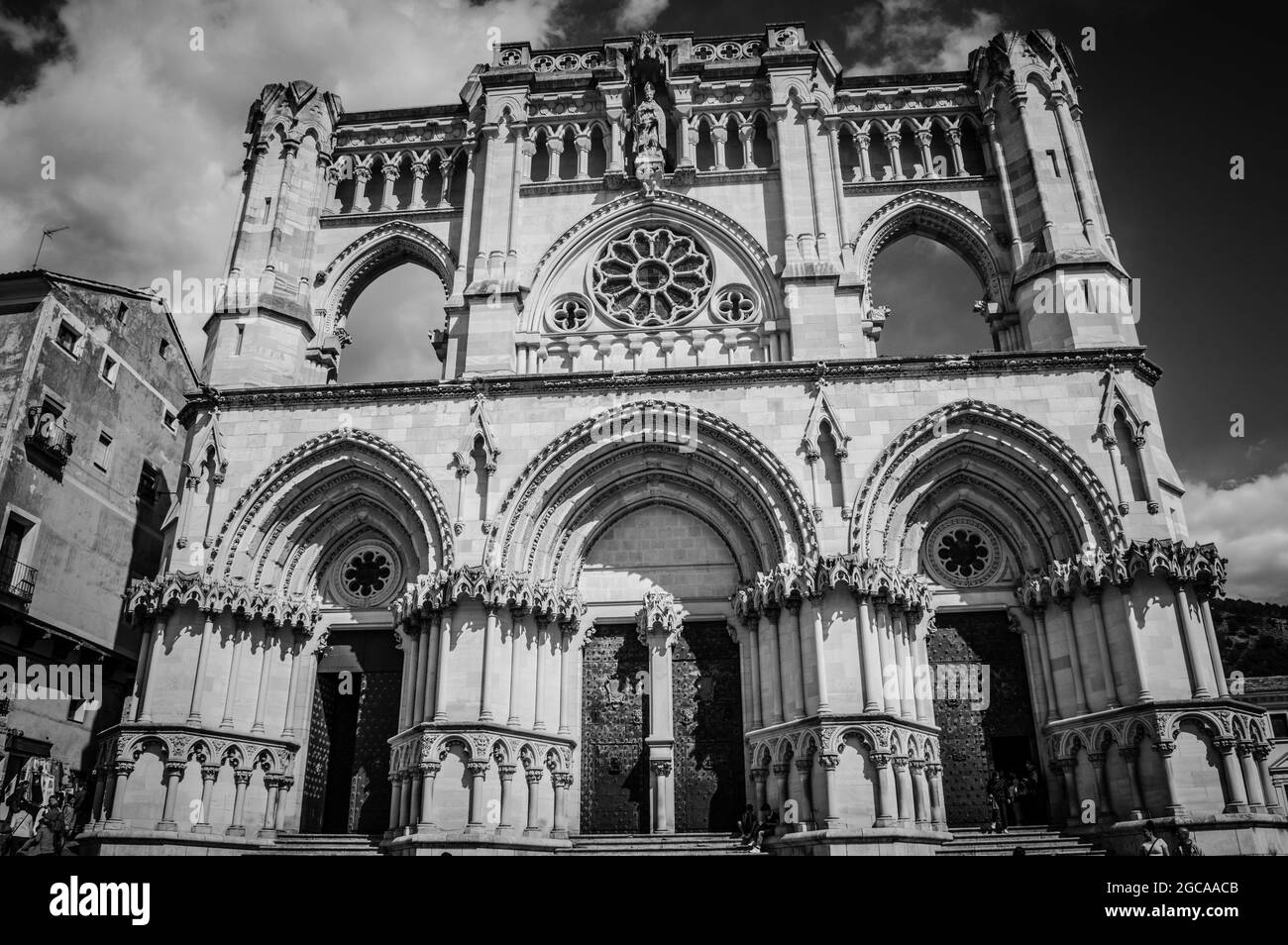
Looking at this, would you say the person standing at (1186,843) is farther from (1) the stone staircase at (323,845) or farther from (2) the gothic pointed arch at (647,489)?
(1) the stone staircase at (323,845)

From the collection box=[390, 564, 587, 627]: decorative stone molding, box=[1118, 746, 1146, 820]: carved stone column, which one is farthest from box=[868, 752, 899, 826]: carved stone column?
box=[390, 564, 587, 627]: decorative stone molding

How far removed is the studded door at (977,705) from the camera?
53.7 ft

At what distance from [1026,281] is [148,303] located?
24.9 meters

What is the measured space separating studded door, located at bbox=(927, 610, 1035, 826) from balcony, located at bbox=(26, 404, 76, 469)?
21271mm

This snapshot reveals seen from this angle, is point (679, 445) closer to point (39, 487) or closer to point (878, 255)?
point (878, 255)

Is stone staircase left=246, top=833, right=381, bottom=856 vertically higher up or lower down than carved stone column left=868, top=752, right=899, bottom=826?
lower down

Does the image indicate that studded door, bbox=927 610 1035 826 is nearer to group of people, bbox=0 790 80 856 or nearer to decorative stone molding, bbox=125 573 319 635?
decorative stone molding, bbox=125 573 319 635

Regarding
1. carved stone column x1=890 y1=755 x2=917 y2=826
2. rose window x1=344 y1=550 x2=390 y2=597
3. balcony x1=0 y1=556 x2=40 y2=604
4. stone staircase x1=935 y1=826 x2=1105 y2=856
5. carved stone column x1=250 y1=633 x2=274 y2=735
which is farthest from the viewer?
balcony x1=0 y1=556 x2=40 y2=604

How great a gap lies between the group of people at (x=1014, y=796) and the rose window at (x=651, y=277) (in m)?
11.6

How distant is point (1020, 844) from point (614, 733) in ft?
23.8

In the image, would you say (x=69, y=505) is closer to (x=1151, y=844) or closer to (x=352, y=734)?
(x=352, y=734)

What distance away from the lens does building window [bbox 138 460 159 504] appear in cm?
2659

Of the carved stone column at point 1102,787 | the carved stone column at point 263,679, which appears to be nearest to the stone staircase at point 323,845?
the carved stone column at point 263,679
